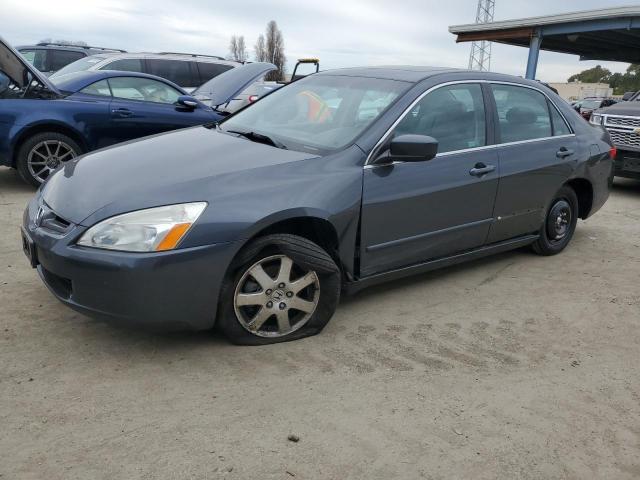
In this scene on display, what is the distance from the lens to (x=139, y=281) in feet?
9.43

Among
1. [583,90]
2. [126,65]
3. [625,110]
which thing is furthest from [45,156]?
[583,90]

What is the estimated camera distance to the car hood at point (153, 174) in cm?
304

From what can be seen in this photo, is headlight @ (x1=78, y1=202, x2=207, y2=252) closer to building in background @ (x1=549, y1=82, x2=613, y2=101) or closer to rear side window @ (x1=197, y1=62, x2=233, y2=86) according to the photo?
rear side window @ (x1=197, y1=62, x2=233, y2=86)

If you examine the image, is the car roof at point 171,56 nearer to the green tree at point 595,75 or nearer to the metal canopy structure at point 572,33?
the metal canopy structure at point 572,33

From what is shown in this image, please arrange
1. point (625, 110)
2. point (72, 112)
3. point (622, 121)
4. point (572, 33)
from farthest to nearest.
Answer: point (572, 33) → point (625, 110) → point (622, 121) → point (72, 112)

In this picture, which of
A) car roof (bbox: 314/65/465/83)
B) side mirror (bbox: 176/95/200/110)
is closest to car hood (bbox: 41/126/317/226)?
car roof (bbox: 314/65/465/83)

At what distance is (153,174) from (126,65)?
721 centimetres

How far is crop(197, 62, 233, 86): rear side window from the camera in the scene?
35.8ft

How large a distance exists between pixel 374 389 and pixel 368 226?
1053 mm

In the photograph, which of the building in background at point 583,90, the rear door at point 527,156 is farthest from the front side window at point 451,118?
the building in background at point 583,90

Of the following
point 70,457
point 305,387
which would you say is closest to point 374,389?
point 305,387

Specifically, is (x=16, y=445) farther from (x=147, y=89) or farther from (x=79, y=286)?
(x=147, y=89)

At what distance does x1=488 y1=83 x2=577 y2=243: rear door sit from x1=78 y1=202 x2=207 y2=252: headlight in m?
2.52

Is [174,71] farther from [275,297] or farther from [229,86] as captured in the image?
[275,297]
